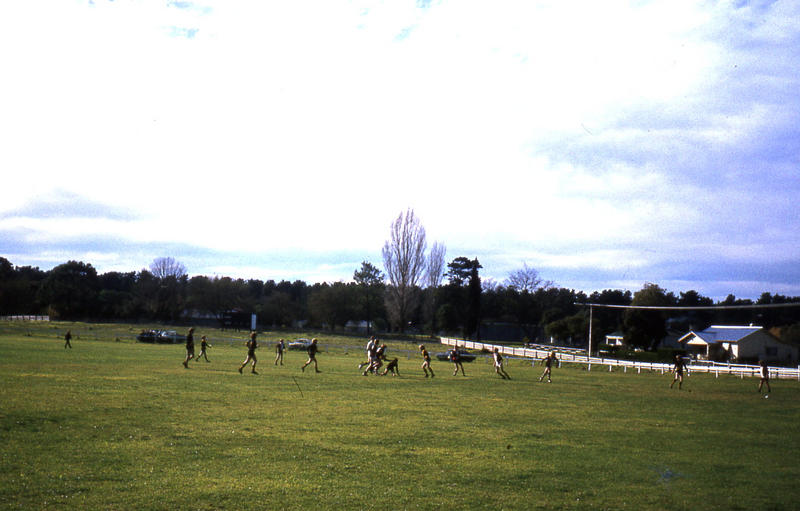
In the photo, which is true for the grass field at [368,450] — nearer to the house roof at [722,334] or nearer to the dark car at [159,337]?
the dark car at [159,337]

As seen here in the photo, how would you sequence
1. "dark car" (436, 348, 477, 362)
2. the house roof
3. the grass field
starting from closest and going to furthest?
1. the grass field
2. "dark car" (436, 348, 477, 362)
3. the house roof

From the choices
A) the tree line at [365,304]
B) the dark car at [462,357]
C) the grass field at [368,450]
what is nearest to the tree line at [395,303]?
the tree line at [365,304]

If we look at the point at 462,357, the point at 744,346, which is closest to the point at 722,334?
the point at 744,346

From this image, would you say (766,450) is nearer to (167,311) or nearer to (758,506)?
(758,506)

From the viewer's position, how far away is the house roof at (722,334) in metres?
73.1

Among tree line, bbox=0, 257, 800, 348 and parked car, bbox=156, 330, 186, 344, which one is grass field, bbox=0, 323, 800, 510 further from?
tree line, bbox=0, 257, 800, 348

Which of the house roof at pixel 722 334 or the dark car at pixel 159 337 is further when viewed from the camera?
the house roof at pixel 722 334

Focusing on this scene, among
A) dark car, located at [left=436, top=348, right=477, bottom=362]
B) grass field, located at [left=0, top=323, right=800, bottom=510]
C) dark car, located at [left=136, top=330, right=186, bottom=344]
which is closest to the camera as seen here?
grass field, located at [left=0, top=323, right=800, bottom=510]

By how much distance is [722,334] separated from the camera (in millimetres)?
76125

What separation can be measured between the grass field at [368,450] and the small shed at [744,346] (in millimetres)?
53256

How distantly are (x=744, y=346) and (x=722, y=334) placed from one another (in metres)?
4.35

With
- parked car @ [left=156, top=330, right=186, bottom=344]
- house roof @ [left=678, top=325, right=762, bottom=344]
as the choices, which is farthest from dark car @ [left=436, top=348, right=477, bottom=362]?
house roof @ [left=678, top=325, right=762, bottom=344]

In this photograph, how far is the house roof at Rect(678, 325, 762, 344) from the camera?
73.1 meters

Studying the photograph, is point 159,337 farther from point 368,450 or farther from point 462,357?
point 368,450
